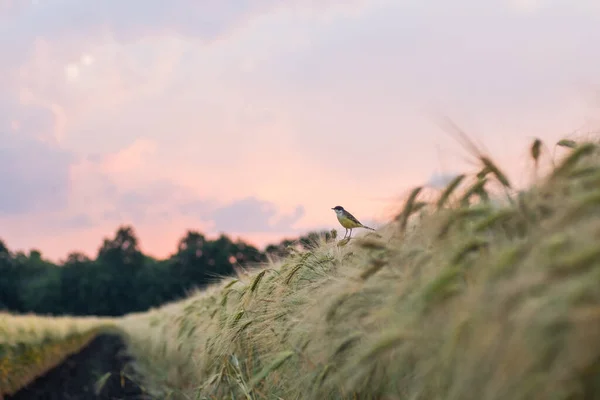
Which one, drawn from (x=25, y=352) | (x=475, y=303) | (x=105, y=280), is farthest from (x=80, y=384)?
(x=105, y=280)

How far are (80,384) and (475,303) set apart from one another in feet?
35.1

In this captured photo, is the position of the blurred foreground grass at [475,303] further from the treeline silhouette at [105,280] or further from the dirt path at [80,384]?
the treeline silhouette at [105,280]

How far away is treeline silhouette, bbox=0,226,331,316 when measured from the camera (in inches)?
3204

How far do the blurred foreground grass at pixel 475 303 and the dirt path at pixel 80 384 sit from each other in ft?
22.8

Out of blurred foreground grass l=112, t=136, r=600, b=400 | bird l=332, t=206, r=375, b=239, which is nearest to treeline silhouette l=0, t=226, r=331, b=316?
bird l=332, t=206, r=375, b=239

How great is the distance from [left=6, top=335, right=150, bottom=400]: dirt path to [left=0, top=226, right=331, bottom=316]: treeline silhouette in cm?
6243

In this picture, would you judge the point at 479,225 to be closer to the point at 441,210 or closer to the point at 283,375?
the point at 441,210

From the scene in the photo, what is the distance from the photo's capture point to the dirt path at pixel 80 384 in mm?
9922

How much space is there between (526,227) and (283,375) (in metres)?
1.90

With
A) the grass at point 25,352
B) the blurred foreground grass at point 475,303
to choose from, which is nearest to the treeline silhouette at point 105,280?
the grass at point 25,352

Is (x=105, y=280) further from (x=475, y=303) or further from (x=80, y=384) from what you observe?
(x=475, y=303)

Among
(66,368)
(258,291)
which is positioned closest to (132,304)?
(66,368)

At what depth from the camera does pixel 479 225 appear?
7.70 ft

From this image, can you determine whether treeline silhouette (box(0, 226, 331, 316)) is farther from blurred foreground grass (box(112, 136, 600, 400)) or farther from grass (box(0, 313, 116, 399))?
blurred foreground grass (box(112, 136, 600, 400))
